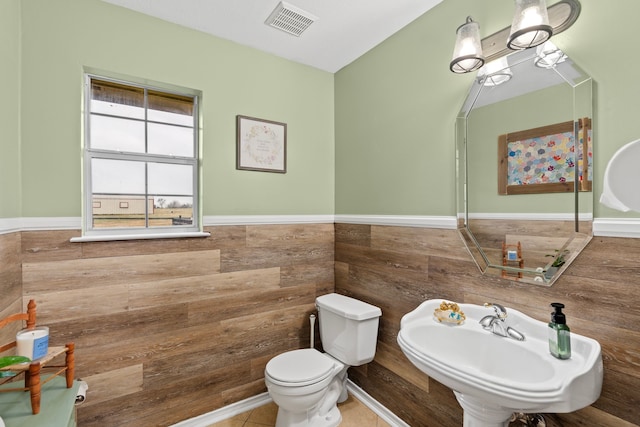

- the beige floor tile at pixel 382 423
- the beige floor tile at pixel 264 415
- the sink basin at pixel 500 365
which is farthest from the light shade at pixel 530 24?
the beige floor tile at pixel 264 415

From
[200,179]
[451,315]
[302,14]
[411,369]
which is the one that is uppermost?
[302,14]

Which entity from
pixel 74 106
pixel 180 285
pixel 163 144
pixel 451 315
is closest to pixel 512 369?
pixel 451 315

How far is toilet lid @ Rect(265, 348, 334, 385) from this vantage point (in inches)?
68.8

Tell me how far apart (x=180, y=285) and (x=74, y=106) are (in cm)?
116

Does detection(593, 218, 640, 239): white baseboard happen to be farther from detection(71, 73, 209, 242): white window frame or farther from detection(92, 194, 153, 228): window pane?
detection(92, 194, 153, 228): window pane

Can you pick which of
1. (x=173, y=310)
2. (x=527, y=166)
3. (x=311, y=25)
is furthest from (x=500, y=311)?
(x=311, y=25)

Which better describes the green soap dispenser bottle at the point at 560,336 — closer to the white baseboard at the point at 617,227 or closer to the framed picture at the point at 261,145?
the white baseboard at the point at 617,227

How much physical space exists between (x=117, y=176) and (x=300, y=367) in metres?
1.61

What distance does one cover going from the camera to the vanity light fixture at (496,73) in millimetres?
1463

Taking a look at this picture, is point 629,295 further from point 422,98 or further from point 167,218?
point 167,218

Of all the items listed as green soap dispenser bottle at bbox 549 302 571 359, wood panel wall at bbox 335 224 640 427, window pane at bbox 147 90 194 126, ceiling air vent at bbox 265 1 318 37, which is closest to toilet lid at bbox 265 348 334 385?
wood panel wall at bbox 335 224 640 427

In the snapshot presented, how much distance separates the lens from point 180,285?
1.92m

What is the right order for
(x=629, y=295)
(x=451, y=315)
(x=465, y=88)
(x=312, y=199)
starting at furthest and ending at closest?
1. (x=312, y=199)
2. (x=465, y=88)
3. (x=451, y=315)
4. (x=629, y=295)

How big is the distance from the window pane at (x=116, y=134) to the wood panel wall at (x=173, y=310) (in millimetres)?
560
